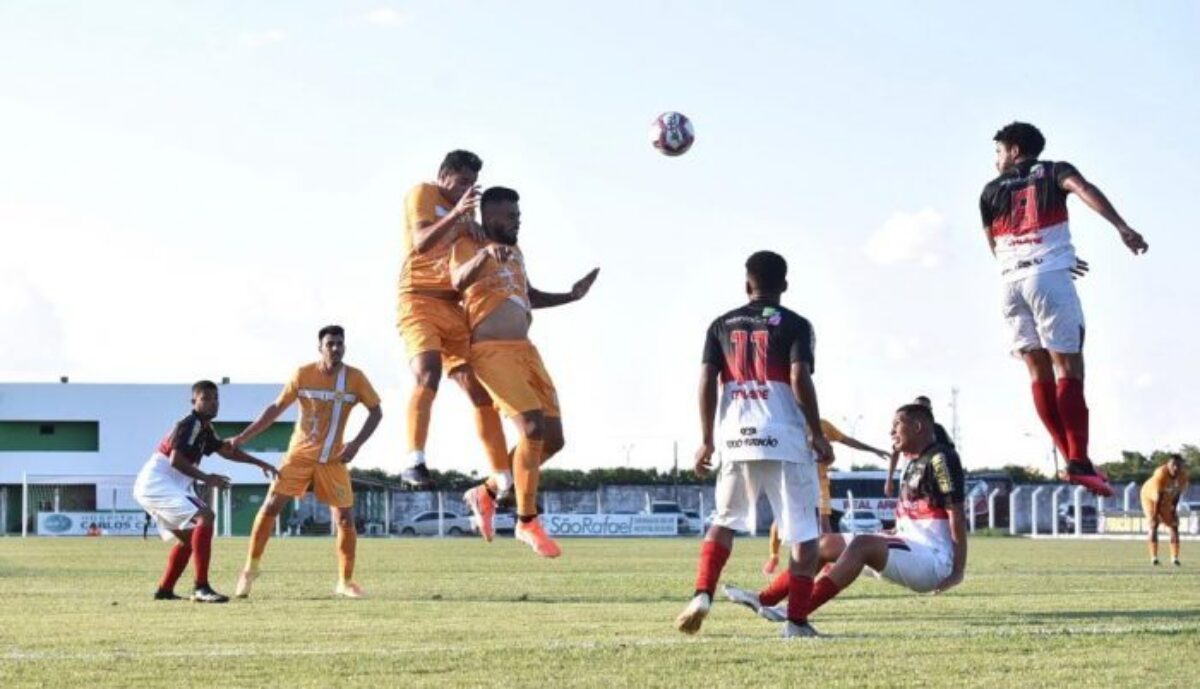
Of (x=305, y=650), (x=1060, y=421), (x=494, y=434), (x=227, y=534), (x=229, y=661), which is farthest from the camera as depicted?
(x=227, y=534)

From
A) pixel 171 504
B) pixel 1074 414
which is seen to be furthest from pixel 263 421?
pixel 1074 414

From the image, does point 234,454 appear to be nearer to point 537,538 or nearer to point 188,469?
point 188,469

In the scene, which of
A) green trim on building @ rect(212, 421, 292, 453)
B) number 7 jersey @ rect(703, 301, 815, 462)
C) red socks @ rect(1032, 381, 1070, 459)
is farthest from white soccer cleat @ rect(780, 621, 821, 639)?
green trim on building @ rect(212, 421, 292, 453)

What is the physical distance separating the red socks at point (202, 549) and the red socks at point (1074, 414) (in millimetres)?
7943

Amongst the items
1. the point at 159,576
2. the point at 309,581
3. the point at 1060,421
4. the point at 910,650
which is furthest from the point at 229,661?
the point at 159,576

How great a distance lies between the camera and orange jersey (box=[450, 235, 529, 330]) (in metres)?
12.9

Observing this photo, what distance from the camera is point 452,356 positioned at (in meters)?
13.5

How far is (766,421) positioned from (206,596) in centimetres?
723

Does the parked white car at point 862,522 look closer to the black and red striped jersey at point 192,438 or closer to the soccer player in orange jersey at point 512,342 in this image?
the black and red striped jersey at point 192,438

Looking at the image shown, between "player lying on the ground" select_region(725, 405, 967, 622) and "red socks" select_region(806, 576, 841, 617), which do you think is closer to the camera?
"red socks" select_region(806, 576, 841, 617)

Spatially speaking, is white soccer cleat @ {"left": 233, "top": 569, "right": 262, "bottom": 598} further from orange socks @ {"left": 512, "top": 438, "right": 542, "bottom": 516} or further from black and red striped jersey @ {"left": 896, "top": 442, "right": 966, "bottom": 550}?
black and red striped jersey @ {"left": 896, "top": 442, "right": 966, "bottom": 550}

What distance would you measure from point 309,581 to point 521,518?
8.29 m

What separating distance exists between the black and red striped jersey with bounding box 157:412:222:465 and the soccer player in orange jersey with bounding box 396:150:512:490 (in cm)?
494

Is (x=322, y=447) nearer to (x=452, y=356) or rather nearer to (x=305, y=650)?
(x=452, y=356)
